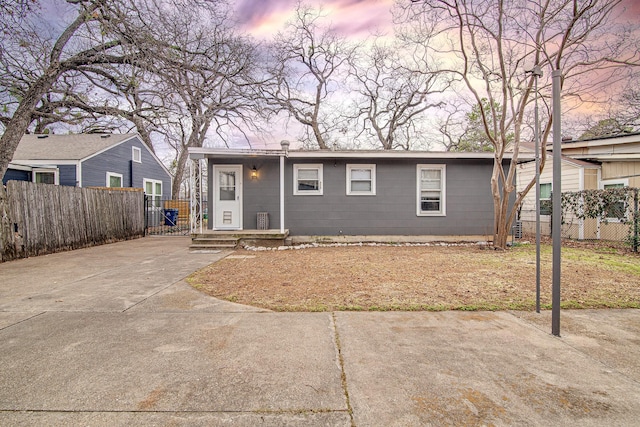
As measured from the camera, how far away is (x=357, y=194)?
9.81 metres

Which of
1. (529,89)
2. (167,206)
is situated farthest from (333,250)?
(167,206)

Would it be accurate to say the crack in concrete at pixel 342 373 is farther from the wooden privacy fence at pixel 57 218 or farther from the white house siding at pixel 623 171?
the white house siding at pixel 623 171

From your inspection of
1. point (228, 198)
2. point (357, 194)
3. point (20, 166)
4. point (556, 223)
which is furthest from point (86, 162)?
point (556, 223)

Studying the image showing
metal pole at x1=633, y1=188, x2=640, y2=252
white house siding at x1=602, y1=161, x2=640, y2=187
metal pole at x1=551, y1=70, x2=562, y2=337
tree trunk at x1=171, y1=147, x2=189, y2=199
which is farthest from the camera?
tree trunk at x1=171, y1=147, x2=189, y2=199

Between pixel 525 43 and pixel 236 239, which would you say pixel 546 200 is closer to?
pixel 525 43

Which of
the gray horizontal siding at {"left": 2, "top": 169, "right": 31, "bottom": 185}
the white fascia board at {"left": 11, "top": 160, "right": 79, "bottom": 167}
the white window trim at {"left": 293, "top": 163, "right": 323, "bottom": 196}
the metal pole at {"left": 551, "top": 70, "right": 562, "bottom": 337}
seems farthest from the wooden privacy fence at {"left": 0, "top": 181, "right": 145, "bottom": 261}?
the metal pole at {"left": 551, "top": 70, "right": 562, "bottom": 337}

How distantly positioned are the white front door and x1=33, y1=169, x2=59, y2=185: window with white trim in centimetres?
907

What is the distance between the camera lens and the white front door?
9.70 meters

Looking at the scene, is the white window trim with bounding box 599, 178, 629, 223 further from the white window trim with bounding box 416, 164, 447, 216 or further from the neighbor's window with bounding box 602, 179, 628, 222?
the white window trim with bounding box 416, 164, 447, 216

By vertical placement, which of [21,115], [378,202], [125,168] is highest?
[21,115]

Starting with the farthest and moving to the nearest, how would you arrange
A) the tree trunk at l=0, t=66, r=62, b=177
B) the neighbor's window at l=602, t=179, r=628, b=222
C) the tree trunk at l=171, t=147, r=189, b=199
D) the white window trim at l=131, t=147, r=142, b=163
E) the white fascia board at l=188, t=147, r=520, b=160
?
the tree trunk at l=171, t=147, r=189, b=199 < the white window trim at l=131, t=147, r=142, b=163 < the white fascia board at l=188, t=147, r=520, b=160 < the neighbor's window at l=602, t=179, r=628, b=222 < the tree trunk at l=0, t=66, r=62, b=177

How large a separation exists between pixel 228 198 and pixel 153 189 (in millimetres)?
11145

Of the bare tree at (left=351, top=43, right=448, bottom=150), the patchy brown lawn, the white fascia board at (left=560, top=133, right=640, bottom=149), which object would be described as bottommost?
the patchy brown lawn

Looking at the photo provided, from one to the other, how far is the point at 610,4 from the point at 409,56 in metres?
4.84
